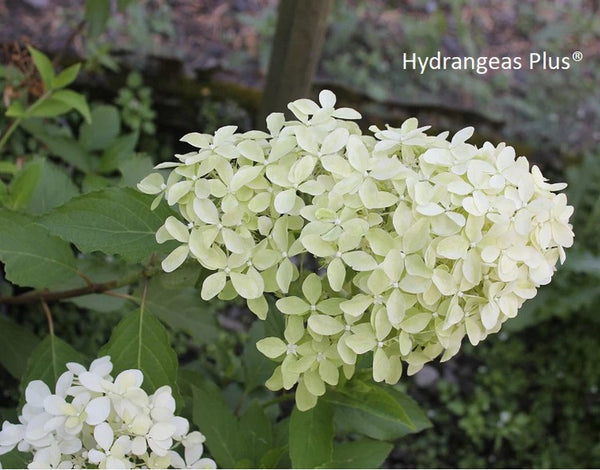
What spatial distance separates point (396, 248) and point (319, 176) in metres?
0.16

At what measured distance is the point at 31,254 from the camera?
1384mm

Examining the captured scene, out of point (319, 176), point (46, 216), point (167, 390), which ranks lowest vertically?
point (167, 390)

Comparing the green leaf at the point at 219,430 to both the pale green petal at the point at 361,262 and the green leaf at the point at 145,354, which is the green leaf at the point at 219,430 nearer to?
the green leaf at the point at 145,354

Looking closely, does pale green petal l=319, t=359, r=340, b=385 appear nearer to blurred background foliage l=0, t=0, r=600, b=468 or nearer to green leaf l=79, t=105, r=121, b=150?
blurred background foliage l=0, t=0, r=600, b=468

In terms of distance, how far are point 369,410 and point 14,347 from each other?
0.87 m

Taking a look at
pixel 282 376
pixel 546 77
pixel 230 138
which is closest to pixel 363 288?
pixel 282 376

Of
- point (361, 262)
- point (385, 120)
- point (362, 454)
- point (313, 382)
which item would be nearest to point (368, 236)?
point (361, 262)

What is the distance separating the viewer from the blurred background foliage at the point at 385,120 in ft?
7.45

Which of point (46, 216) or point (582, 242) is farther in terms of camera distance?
point (582, 242)

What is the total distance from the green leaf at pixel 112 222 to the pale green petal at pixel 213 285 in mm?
168

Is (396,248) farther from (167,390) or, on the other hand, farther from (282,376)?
(167,390)

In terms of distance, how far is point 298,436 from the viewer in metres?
1.30

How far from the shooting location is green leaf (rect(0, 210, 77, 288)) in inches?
53.1

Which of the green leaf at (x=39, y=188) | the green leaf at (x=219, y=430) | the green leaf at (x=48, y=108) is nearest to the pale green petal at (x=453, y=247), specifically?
the green leaf at (x=219, y=430)
